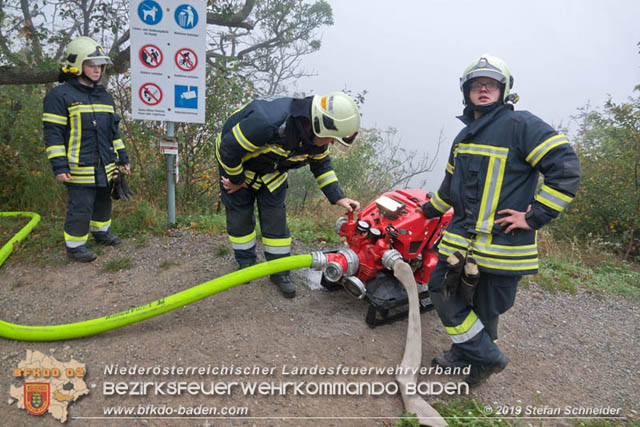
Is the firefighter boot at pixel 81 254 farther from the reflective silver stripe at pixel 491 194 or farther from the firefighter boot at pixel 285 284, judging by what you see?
the reflective silver stripe at pixel 491 194

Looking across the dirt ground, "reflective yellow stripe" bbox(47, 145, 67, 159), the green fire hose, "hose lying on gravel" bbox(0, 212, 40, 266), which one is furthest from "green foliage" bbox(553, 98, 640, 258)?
"hose lying on gravel" bbox(0, 212, 40, 266)

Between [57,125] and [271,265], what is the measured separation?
2.60 m

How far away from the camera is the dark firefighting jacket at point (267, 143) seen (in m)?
2.66

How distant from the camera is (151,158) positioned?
5.58m

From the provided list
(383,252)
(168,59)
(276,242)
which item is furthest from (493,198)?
(168,59)

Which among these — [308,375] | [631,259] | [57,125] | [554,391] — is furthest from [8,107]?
[631,259]

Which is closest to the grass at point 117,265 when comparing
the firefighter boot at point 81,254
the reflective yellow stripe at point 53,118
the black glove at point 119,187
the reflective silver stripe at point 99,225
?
the firefighter boot at point 81,254

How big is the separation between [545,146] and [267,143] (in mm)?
1863

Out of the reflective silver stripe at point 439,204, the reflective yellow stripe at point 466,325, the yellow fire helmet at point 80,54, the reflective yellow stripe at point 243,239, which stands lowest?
the reflective yellow stripe at point 243,239

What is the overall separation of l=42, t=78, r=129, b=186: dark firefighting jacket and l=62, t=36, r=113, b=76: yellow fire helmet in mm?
119

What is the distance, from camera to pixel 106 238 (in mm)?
4180

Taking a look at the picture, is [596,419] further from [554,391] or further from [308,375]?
[308,375]

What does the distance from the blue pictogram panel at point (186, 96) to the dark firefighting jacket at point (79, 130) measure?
0.68 m

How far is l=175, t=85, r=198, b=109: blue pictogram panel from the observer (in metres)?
4.19
